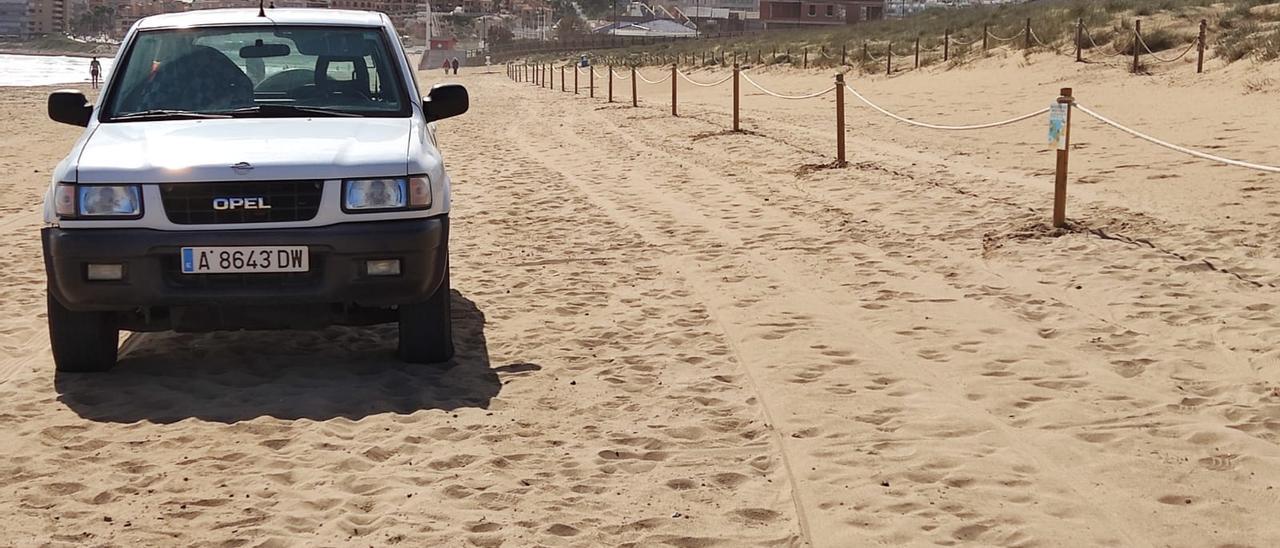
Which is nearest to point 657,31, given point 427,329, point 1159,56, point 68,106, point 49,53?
point 49,53

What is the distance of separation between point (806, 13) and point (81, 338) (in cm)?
11055

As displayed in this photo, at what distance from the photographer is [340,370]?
21.0 ft

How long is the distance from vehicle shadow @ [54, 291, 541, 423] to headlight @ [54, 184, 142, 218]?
83 cm

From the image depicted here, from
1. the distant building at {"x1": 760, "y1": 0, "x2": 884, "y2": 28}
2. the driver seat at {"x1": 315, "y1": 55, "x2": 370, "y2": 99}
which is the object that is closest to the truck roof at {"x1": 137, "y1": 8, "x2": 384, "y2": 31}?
the driver seat at {"x1": 315, "y1": 55, "x2": 370, "y2": 99}

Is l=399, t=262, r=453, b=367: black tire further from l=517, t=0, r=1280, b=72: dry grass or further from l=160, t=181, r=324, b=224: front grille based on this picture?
l=517, t=0, r=1280, b=72: dry grass

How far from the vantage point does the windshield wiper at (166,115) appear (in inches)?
257

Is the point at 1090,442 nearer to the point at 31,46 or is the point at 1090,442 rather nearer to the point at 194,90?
the point at 194,90

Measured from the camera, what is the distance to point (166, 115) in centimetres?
A: 655

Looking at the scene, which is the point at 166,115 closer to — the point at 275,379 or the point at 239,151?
the point at 239,151

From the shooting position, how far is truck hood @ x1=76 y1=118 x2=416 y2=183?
18.6 feet

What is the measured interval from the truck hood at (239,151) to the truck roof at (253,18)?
2.80 ft

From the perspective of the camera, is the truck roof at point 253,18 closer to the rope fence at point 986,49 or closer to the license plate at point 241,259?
the license plate at point 241,259

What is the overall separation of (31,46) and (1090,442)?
8324 inches

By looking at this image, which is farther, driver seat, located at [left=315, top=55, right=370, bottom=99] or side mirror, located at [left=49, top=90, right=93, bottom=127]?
driver seat, located at [left=315, top=55, right=370, bottom=99]
